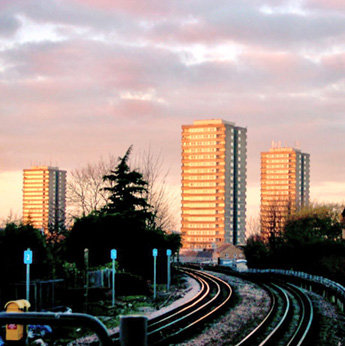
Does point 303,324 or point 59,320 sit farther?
point 303,324

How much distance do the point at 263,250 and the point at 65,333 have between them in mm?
57104

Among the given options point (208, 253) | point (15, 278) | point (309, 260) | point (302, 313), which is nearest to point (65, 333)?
point (15, 278)

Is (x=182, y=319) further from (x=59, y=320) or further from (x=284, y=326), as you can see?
(x=59, y=320)

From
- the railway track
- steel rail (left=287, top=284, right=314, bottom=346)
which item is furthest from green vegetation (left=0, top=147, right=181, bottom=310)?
steel rail (left=287, top=284, right=314, bottom=346)

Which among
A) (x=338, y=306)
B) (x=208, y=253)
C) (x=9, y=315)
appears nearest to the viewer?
(x=9, y=315)

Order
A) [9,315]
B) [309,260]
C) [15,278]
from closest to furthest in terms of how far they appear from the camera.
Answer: [9,315] → [15,278] → [309,260]

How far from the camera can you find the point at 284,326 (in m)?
26.1

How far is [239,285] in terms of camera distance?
5100cm

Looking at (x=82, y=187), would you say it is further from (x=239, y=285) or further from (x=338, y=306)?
(x=338, y=306)

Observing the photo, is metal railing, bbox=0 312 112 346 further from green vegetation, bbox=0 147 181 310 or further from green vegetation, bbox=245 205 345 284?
green vegetation, bbox=245 205 345 284

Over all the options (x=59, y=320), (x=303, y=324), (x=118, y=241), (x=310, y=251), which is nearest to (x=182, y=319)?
(x=303, y=324)

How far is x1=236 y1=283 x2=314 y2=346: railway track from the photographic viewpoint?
73.1 ft

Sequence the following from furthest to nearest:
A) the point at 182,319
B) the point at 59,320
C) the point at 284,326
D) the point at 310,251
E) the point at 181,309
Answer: the point at 310,251 < the point at 181,309 < the point at 182,319 < the point at 284,326 < the point at 59,320

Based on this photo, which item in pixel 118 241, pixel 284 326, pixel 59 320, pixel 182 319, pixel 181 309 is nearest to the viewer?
pixel 59 320
